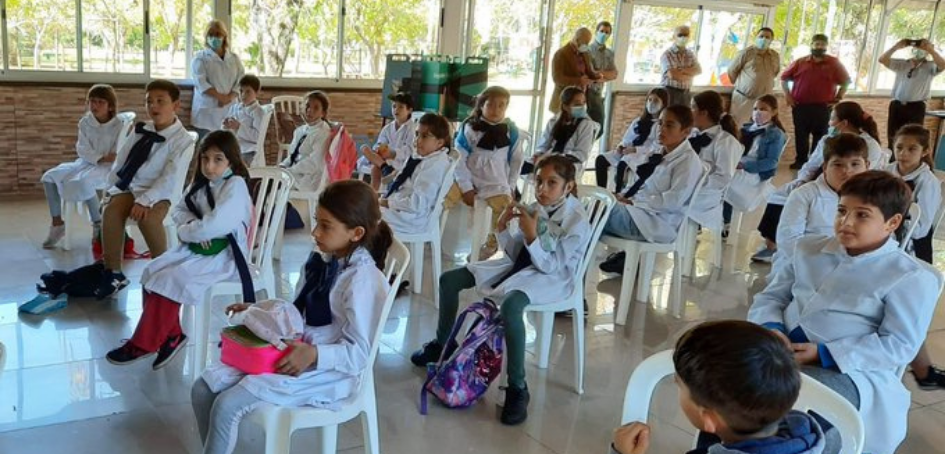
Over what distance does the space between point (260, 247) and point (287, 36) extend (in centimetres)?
412

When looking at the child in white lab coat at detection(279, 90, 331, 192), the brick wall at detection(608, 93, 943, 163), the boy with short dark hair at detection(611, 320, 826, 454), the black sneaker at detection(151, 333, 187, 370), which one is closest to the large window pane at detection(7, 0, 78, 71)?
the child in white lab coat at detection(279, 90, 331, 192)

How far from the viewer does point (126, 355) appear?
3.32 metres

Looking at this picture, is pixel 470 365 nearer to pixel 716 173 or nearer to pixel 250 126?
pixel 716 173

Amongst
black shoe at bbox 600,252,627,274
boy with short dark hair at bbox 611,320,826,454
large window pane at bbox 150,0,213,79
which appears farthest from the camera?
large window pane at bbox 150,0,213,79

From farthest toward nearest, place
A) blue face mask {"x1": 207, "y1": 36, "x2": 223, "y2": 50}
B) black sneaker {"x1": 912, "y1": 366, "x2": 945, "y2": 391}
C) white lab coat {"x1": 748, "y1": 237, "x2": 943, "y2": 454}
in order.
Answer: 1. blue face mask {"x1": 207, "y1": 36, "x2": 223, "y2": 50}
2. black sneaker {"x1": 912, "y1": 366, "x2": 945, "y2": 391}
3. white lab coat {"x1": 748, "y1": 237, "x2": 943, "y2": 454}

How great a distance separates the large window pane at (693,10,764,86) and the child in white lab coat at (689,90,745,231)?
182 inches

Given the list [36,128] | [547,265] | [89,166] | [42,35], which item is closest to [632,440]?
[547,265]

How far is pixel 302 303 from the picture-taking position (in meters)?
2.41

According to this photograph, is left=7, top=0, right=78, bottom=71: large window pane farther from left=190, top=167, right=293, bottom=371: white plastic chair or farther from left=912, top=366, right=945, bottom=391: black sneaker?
left=912, top=366, right=945, bottom=391: black sneaker

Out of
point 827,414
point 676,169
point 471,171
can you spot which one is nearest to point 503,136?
point 471,171

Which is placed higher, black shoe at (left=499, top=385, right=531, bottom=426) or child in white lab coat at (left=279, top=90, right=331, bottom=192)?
child in white lab coat at (left=279, top=90, right=331, bottom=192)

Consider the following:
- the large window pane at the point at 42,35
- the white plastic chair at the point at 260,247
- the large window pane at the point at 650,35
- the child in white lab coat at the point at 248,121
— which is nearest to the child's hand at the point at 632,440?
the white plastic chair at the point at 260,247

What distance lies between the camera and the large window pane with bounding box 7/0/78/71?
6.06 meters

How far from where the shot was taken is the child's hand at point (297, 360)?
2.19 meters
